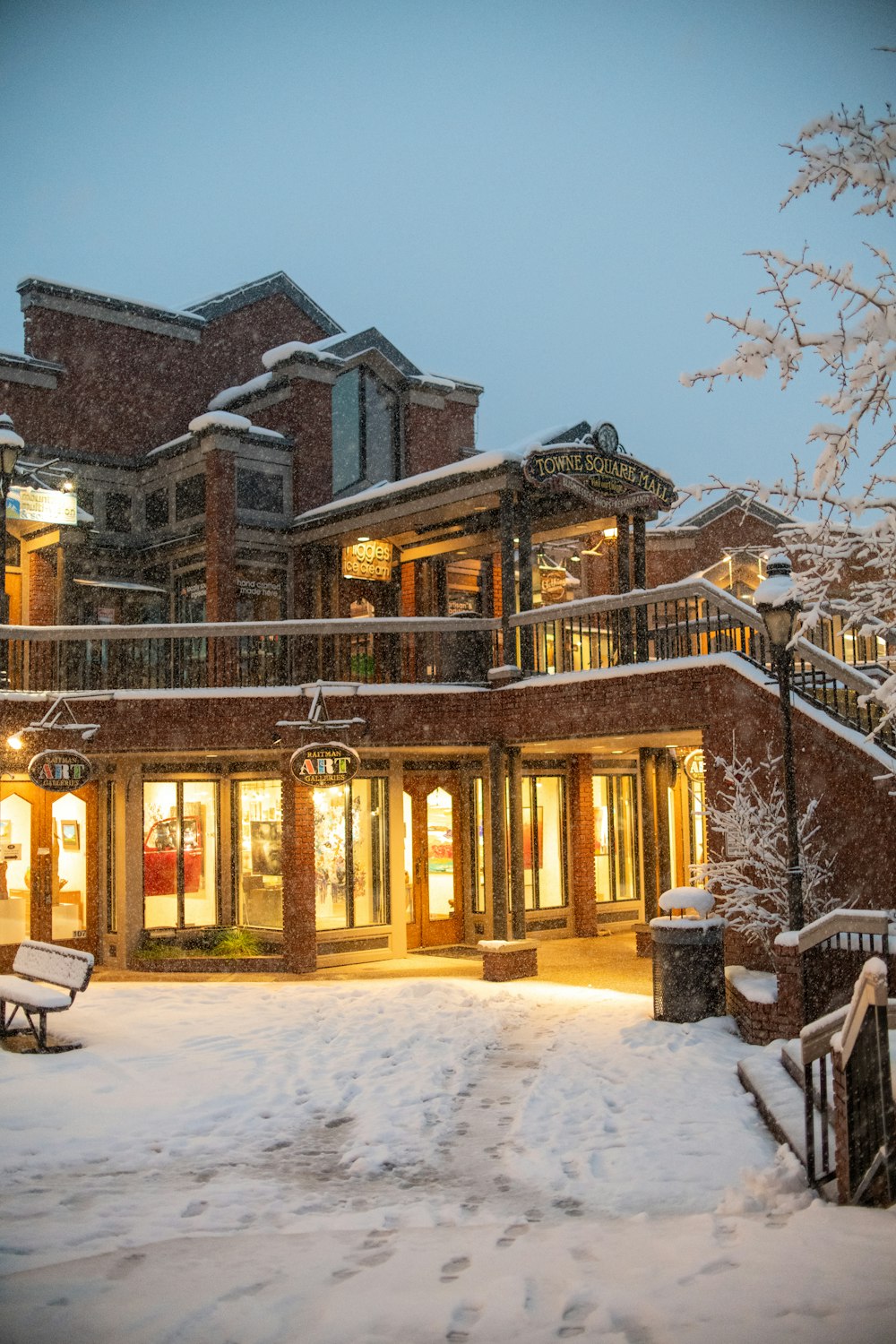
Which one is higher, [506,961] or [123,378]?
[123,378]

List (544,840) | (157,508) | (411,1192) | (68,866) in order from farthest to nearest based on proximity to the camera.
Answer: (157,508), (544,840), (68,866), (411,1192)

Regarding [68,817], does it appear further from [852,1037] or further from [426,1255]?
[852,1037]

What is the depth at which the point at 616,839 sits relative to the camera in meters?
21.3

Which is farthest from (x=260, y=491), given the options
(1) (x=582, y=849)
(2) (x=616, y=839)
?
(2) (x=616, y=839)

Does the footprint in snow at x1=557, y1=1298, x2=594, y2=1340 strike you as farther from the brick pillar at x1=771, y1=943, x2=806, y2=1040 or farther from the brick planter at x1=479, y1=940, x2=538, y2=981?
the brick planter at x1=479, y1=940, x2=538, y2=981

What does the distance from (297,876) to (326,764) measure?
202 centimetres

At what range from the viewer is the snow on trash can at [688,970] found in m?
12.0

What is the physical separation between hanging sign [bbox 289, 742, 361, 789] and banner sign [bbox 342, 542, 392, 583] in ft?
18.5

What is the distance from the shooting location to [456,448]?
2439 cm

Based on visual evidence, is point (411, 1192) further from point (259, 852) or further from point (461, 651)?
point (461, 651)

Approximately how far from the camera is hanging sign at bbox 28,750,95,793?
1508 centimetres

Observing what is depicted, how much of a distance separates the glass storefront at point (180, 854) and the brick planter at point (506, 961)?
15.6 ft

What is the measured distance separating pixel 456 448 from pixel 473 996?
13367 mm

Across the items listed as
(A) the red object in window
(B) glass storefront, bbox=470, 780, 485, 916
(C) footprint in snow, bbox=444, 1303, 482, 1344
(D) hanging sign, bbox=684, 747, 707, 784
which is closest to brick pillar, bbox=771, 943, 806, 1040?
(C) footprint in snow, bbox=444, 1303, 482, 1344
